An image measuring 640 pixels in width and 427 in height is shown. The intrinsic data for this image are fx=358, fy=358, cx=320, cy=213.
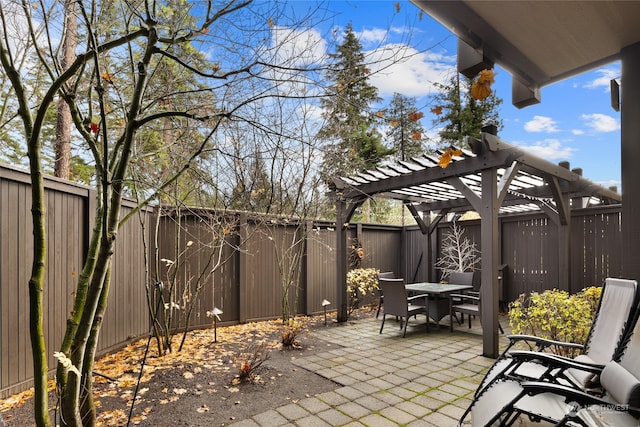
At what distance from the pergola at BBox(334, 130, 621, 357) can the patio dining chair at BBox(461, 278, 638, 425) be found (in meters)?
1.63

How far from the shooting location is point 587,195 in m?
6.44

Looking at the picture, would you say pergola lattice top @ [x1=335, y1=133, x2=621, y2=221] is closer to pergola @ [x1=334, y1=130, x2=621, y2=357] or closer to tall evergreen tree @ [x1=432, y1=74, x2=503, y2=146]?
pergola @ [x1=334, y1=130, x2=621, y2=357]

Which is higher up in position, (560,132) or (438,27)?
(560,132)

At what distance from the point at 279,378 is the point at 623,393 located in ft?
8.73

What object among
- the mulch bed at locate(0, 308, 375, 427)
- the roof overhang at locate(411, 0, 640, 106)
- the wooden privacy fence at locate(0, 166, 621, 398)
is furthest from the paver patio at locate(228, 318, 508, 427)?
the roof overhang at locate(411, 0, 640, 106)

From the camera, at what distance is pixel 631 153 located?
2314mm

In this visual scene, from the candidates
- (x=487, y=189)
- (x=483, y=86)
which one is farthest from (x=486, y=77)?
(x=487, y=189)

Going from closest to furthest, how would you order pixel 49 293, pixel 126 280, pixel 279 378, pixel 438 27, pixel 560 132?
pixel 438 27 → pixel 49 293 → pixel 279 378 → pixel 126 280 → pixel 560 132

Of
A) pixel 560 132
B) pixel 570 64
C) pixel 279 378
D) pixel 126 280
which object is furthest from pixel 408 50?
pixel 560 132

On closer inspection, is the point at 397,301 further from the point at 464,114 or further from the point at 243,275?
the point at 464,114

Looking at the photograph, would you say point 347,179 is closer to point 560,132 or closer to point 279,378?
point 279,378

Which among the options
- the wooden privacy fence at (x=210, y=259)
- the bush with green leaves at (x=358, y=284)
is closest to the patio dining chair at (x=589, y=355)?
the wooden privacy fence at (x=210, y=259)

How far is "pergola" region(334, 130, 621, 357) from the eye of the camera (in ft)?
14.2

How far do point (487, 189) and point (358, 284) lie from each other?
3.51 meters
